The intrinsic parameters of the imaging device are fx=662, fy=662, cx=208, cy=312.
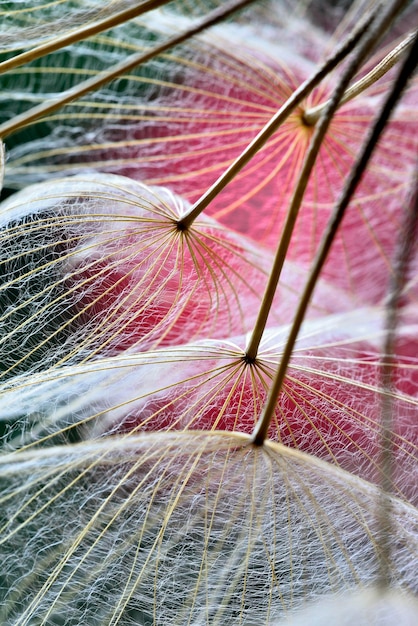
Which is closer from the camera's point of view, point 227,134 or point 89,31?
point 89,31

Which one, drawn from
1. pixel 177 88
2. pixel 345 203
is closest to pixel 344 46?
pixel 345 203

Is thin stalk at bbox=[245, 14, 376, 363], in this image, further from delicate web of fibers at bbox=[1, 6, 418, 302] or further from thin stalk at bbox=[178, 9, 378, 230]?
delicate web of fibers at bbox=[1, 6, 418, 302]

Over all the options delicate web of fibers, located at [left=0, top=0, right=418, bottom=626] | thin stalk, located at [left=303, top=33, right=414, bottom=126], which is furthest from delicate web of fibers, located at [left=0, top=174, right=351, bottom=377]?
thin stalk, located at [left=303, top=33, right=414, bottom=126]

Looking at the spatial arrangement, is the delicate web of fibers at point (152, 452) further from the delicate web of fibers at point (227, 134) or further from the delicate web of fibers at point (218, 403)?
the delicate web of fibers at point (227, 134)

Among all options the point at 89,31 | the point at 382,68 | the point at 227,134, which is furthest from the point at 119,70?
the point at 227,134

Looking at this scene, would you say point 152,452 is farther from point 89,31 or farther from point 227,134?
→ point 227,134

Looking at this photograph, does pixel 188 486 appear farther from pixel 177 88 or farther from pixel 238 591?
pixel 177 88

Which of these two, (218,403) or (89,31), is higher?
(89,31)

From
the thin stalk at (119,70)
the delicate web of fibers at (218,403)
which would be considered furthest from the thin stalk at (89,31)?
the delicate web of fibers at (218,403)
